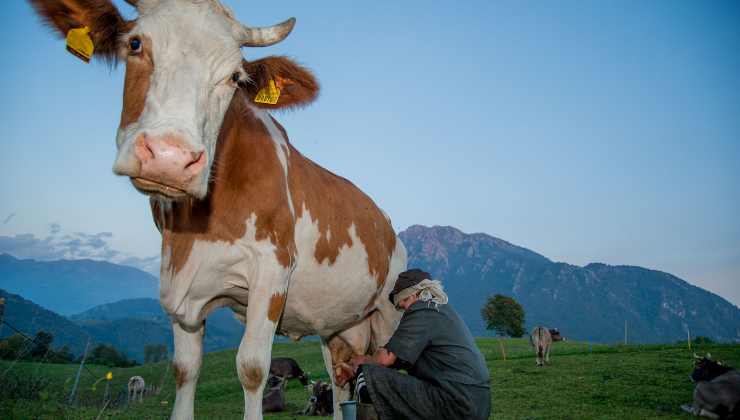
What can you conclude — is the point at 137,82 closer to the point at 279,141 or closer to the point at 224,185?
the point at 224,185

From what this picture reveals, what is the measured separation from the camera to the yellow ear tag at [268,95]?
18.3ft

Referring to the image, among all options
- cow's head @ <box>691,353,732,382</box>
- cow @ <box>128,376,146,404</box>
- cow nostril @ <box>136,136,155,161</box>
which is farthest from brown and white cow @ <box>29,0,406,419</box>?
cow @ <box>128,376,146,404</box>

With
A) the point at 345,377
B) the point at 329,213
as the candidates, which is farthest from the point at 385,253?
the point at 345,377

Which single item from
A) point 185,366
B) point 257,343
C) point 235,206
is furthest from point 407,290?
point 185,366

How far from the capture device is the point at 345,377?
224 inches

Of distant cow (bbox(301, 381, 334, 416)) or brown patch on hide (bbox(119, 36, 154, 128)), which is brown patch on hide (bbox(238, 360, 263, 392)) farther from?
distant cow (bbox(301, 381, 334, 416))

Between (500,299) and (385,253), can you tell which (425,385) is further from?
(500,299)

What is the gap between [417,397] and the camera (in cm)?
501

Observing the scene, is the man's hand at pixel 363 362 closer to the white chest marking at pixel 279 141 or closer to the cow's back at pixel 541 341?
the white chest marking at pixel 279 141

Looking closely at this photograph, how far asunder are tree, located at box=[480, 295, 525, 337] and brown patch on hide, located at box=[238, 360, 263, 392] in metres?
67.0

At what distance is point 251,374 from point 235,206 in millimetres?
1479

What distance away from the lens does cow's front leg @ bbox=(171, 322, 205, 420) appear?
513 cm

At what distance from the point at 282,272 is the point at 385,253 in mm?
2752

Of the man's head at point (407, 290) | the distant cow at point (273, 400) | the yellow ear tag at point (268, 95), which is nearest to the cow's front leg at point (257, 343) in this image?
the man's head at point (407, 290)
